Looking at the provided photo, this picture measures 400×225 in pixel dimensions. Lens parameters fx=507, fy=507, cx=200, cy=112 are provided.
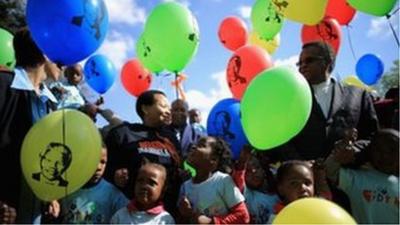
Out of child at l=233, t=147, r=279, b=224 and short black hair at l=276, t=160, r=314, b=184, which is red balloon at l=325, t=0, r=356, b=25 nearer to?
child at l=233, t=147, r=279, b=224

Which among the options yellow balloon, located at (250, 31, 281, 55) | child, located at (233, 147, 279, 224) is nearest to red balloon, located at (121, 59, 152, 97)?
yellow balloon, located at (250, 31, 281, 55)

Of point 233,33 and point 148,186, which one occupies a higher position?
point 233,33

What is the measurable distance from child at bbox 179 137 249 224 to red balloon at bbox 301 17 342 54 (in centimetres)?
171

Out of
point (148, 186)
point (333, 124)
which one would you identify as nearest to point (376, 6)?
point (333, 124)

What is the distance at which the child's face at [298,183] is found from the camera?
269 centimetres

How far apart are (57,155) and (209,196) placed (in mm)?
938

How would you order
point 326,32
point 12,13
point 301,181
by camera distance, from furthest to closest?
point 12,13, point 326,32, point 301,181

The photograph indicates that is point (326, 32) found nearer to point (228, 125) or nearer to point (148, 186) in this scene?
point (228, 125)

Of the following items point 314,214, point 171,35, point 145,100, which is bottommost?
point 314,214

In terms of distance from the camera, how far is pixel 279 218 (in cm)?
199

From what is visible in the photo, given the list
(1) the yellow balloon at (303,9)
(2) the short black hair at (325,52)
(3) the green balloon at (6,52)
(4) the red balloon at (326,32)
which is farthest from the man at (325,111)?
(3) the green balloon at (6,52)

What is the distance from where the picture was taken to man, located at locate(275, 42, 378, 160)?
3.05 meters

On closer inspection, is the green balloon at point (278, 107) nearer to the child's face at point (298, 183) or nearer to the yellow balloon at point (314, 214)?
the child's face at point (298, 183)

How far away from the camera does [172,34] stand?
4020 millimetres
